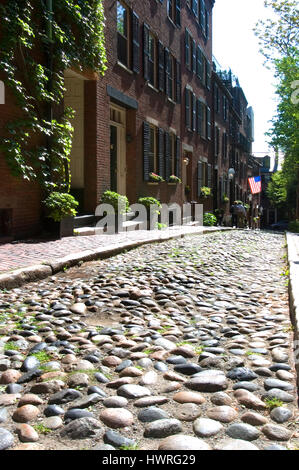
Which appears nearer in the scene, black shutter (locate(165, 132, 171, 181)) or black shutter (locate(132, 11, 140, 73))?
black shutter (locate(132, 11, 140, 73))

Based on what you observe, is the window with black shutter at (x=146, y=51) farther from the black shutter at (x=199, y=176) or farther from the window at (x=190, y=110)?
the black shutter at (x=199, y=176)

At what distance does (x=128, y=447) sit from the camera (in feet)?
6.61

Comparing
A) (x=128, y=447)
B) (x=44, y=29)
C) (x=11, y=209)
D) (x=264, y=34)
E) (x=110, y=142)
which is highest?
(x=264, y=34)

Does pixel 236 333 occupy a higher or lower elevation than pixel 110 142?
lower

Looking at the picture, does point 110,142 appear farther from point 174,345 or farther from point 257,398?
point 257,398

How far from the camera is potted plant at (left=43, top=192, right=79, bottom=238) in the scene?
9484 mm

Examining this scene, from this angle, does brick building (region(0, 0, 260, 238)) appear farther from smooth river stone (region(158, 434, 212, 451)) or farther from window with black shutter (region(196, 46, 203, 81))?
smooth river stone (region(158, 434, 212, 451))

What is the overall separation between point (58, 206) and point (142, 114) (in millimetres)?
6857

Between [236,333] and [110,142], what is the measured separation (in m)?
10.6

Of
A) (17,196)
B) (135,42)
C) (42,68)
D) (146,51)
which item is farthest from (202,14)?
(17,196)

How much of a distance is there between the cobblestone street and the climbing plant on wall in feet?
12.9

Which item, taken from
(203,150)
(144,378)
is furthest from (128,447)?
(203,150)

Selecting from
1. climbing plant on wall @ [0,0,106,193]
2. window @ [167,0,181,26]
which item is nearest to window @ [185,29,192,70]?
window @ [167,0,181,26]

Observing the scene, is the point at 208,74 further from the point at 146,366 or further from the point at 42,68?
the point at 146,366
